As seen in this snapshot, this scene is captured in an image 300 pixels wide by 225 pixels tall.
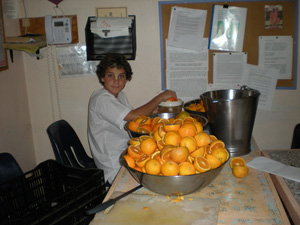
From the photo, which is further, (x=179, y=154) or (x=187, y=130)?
(x=187, y=130)

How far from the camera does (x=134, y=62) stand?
94.0 inches

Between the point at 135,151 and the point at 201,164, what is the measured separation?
0.27m

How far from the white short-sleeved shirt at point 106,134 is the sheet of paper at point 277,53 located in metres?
1.21

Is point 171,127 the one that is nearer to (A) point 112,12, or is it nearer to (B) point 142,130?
(B) point 142,130

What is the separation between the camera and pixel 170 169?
3.14ft

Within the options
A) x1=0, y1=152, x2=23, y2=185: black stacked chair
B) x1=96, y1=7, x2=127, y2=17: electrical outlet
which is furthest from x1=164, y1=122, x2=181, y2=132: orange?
x1=96, y1=7, x2=127, y2=17: electrical outlet

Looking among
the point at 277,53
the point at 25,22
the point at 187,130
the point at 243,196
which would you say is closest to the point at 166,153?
the point at 187,130

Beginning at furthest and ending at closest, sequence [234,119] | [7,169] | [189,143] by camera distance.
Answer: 1. [7,169]
2. [234,119]
3. [189,143]

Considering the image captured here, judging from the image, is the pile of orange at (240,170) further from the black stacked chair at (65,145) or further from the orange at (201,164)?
the black stacked chair at (65,145)

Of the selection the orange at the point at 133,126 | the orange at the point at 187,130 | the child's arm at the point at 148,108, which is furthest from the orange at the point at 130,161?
the child's arm at the point at 148,108

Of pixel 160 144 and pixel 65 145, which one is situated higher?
pixel 160 144

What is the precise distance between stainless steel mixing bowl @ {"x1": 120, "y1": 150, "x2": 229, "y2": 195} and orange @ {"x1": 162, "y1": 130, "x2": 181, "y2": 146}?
0.18m

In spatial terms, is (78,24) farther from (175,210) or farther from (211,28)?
(175,210)

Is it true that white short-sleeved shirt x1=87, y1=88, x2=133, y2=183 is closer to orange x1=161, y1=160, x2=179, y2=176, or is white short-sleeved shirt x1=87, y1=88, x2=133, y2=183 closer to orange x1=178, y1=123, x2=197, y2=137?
orange x1=178, y1=123, x2=197, y2=137
